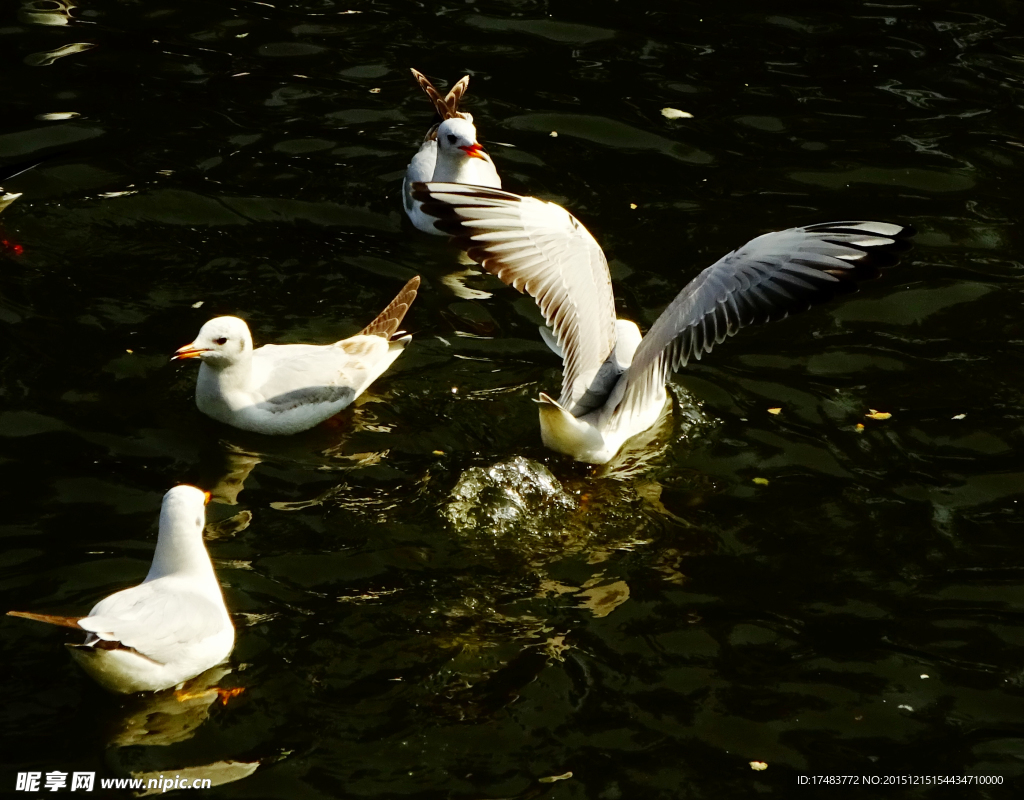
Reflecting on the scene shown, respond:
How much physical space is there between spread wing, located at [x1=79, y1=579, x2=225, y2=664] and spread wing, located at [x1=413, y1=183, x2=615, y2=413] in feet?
8.68

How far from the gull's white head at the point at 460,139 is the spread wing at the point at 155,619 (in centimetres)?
481

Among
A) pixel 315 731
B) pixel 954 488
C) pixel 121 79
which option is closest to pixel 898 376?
pixel 954 488

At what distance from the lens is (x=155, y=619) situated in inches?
206

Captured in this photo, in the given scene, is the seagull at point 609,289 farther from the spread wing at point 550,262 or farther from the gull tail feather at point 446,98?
the gull tail feather at point 446,98

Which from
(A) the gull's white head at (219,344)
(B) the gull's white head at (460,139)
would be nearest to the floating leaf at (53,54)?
(B) the gull's white head at (460,139)

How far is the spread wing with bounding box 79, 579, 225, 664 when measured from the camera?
5.08 metres

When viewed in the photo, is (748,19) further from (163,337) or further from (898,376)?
(163,337)

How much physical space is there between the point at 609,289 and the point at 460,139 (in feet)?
7.69

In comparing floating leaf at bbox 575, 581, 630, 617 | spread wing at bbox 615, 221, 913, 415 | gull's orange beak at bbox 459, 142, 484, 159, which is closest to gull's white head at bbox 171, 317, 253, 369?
spread wing at bbox 615, 221, 913, 415

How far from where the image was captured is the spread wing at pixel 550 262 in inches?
279

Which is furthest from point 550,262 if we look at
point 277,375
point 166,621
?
point 166,621

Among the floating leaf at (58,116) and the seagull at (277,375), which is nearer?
the seagull at (277,375)

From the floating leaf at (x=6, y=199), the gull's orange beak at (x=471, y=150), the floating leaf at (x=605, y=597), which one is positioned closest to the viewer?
the floating leaf at (x=605, y=597)

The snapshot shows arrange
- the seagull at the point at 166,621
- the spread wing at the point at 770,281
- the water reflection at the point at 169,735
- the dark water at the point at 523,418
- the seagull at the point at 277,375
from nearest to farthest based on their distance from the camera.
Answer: the water reflection at the point at 169,735 → the seagull at the point at 166,621 → the dark water at the point at 523,418 → the spread wing at the point at 770,281 → the seagull at the point at 277,375
